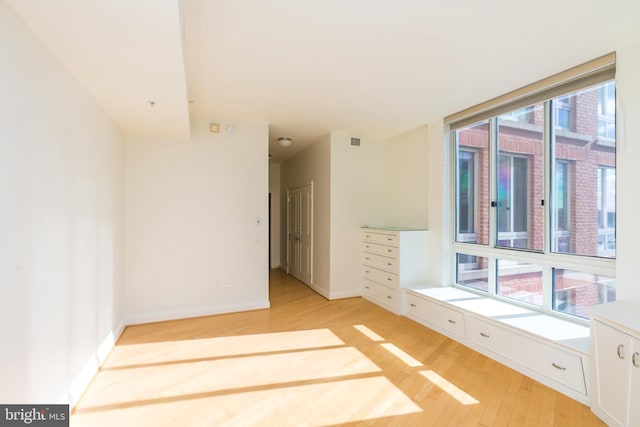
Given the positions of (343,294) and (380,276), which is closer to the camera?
(380,276)

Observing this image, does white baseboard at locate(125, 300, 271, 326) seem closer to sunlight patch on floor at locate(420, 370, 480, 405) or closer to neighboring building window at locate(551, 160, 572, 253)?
sunlight patch on floor at locate(420, 370, 480, 405)

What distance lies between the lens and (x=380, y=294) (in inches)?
183

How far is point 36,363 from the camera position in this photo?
5.59 feet

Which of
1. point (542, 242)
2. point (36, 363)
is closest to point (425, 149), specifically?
point (542, 242)

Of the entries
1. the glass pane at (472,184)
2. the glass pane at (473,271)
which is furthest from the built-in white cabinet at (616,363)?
the glass pane at (472,184)

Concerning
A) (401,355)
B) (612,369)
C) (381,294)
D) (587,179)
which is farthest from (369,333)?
(587,179)

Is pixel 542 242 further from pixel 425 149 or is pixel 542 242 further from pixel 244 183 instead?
pixel 244 183

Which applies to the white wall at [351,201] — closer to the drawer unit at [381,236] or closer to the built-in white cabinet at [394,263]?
the drawer unit at [381,236]

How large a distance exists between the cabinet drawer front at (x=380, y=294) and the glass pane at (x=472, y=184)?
1.23m

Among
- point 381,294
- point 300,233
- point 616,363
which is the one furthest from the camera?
point 300,233

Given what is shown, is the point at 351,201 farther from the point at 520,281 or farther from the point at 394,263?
the point at 520,281

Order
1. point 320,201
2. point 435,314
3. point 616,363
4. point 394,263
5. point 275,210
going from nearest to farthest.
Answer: point 616,363
point 435,314
point 394,263
point 320,201
point 275,210

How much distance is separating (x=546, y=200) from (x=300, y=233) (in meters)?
4.29

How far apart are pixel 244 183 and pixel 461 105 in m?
3.09
